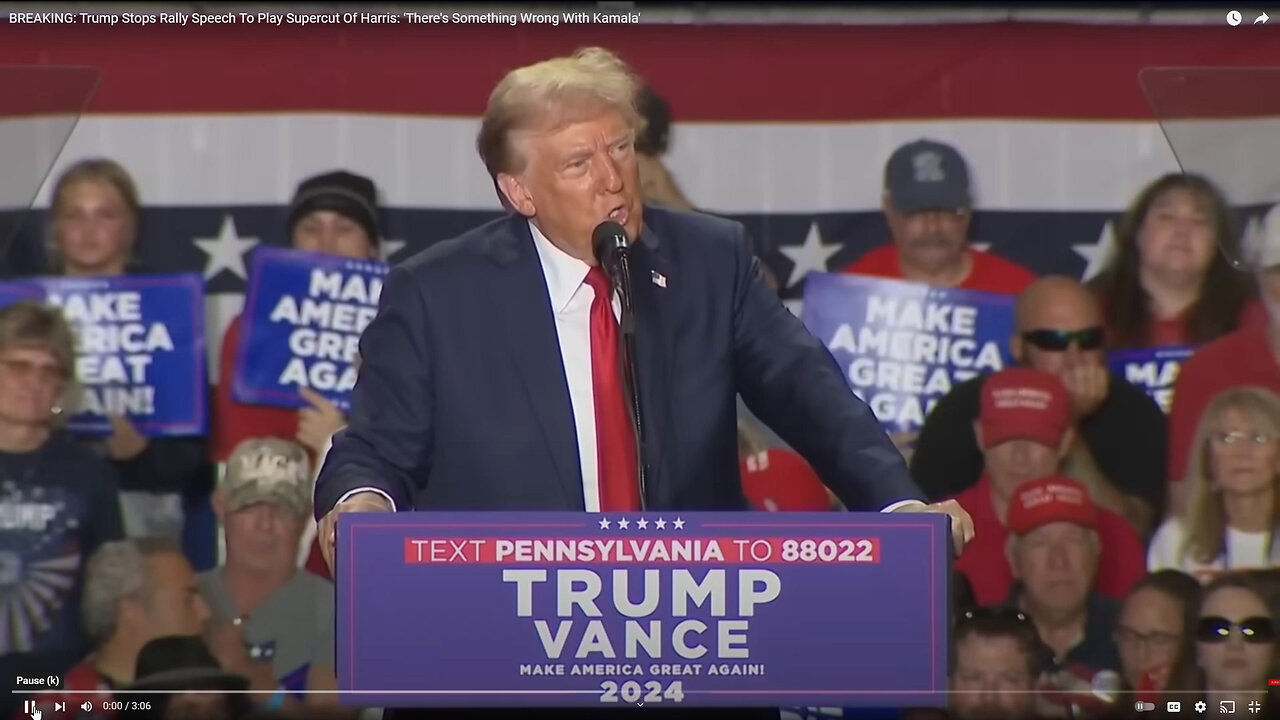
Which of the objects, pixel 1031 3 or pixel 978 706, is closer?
pixel 978 706

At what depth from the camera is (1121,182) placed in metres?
4.61

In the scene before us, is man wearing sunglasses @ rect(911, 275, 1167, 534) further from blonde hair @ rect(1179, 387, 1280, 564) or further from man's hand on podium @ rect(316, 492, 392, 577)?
man's hand on podium @ rect(316, 492, 392, 577)

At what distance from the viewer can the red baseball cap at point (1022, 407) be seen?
460cm

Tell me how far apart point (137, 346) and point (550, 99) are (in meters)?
1.77

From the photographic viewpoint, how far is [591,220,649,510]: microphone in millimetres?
2850

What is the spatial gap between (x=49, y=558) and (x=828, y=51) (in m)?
2.26

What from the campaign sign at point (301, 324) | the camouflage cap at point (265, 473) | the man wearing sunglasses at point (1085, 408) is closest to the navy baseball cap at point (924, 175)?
the man wearing sunglasses at point (1085, 408)

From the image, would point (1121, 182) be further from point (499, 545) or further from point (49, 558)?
point (49, 558)

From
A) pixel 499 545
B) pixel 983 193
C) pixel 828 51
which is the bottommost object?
pixel 499 545

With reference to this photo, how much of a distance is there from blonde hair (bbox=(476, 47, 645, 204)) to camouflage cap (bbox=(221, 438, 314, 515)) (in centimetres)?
149

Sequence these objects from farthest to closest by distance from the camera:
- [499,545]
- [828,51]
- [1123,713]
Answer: [828,51]
[1123,713]
[499,545]

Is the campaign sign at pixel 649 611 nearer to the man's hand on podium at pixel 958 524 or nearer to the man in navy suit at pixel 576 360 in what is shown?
the man's hand on podium at pixel 958 524

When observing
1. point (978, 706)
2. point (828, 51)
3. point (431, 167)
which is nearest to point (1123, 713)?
point (978, 706)
